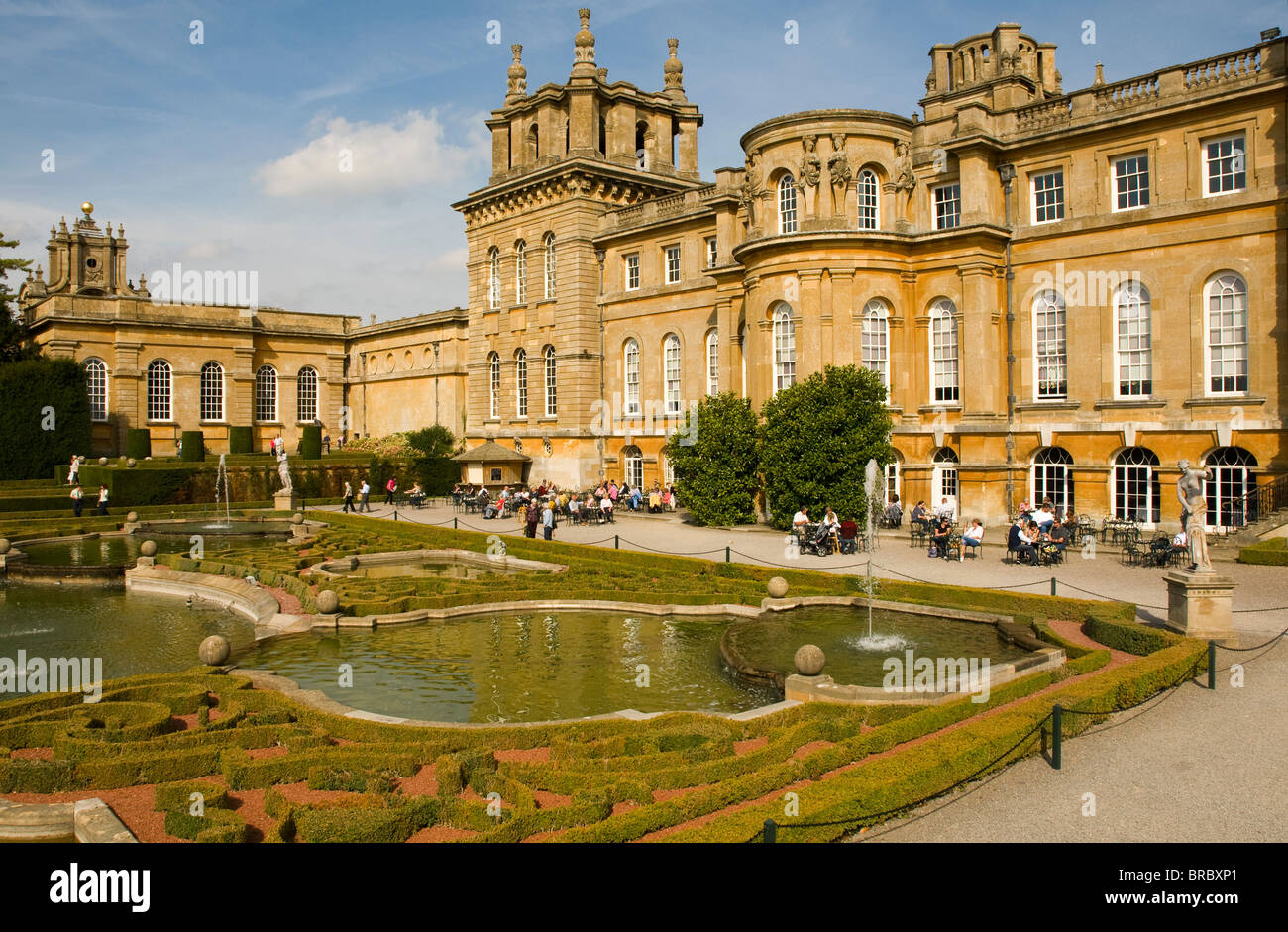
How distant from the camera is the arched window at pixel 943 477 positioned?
29.4 meters

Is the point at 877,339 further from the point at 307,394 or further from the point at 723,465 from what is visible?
the point at 307,394

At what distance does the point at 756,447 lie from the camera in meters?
29.8

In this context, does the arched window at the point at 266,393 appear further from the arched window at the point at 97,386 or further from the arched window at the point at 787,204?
the arched window at the point at 787,204

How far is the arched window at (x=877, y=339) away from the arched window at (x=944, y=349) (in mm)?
1544

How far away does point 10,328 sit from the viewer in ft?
164

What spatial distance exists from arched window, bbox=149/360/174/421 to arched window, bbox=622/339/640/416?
3015 cm

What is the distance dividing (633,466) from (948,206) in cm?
1713

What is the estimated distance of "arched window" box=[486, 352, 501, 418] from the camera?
45969mm

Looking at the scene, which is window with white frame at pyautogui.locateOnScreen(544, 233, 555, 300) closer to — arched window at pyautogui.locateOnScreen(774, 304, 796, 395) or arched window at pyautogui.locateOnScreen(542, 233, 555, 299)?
arched window at pyautogui.locateOnScreen(542, 233, 555, 299)

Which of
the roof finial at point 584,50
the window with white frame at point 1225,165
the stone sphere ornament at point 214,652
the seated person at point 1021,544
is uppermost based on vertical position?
the roof finial at point 584,50

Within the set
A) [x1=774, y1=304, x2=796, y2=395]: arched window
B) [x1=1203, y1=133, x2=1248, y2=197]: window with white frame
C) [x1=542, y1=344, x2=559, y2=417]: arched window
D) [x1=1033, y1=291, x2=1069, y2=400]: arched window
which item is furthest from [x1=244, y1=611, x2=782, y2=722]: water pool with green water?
[x1=542, y1=344, x2=559, y2=417]: arched window

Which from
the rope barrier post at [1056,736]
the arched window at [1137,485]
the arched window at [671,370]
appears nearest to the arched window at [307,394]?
the arched window at [671,370]

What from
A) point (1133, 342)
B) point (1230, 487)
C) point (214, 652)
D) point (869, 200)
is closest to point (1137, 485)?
point (1230, 487)

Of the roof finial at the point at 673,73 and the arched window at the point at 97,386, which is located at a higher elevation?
the roof finial at the point at 673,73
